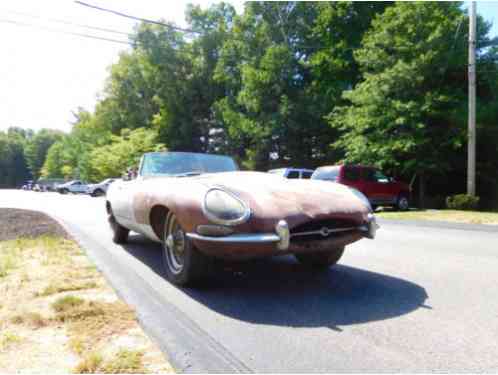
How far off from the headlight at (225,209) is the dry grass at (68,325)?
102cm

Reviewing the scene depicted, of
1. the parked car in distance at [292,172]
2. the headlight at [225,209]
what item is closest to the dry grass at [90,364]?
the headlight at [225,209]

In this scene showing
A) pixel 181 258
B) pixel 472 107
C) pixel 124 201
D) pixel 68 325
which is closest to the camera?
pixel 68 325

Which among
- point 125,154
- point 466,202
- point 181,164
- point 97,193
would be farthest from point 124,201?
point 125,154

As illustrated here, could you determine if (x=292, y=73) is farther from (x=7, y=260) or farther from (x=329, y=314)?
(x=329, y=314)

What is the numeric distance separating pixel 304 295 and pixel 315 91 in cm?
2448

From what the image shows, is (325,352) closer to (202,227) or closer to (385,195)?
(202,227)

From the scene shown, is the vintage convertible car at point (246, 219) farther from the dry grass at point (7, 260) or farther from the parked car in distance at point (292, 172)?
the parked car in distance at point (292, 172)

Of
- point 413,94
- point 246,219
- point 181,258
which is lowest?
point 181,258

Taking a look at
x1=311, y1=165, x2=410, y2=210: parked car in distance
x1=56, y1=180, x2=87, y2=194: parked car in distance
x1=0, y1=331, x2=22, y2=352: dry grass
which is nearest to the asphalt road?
x1=0, y1=331, x2=22, y2=352: dry grass

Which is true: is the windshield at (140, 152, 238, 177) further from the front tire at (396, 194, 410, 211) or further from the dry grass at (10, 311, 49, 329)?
the front tire at (396, 194, 410, 211)

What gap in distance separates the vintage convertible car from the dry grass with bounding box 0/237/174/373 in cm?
79

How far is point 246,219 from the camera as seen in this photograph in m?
3.20

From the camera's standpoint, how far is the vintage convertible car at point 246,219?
320 cm

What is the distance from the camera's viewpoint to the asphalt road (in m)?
2.32
